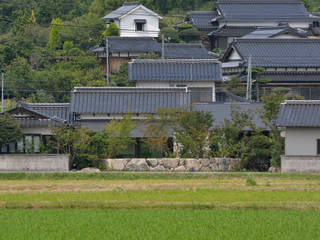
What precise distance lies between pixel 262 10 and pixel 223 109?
32.9 metres

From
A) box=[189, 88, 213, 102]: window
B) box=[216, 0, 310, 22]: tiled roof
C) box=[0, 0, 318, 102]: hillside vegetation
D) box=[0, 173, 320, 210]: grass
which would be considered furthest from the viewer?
box=[216, 0, 310, 22]: tiled roof

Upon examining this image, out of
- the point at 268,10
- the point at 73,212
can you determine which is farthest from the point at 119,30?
the point at 73,212

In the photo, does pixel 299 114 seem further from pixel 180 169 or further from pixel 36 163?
pixel 36 163

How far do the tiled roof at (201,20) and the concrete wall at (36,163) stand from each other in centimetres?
3660

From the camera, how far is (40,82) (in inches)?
1935

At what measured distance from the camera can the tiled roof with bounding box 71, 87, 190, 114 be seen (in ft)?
128

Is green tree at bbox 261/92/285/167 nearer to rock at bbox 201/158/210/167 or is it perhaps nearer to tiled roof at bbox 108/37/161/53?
rock at bbox 201/158/210/167

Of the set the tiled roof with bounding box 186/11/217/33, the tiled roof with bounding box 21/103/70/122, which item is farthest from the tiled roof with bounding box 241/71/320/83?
the tiled roof with bounding box 21/103/70/122

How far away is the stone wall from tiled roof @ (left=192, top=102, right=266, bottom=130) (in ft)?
10.8

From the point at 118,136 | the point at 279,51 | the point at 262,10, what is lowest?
the point at 118,136

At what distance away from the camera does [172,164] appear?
3519cm

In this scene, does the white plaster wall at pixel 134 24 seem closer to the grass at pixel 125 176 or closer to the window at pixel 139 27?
the window at pixel 139 27

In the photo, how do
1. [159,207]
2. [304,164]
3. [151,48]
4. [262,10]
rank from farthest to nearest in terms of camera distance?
1. [262,10]
2. [151,48]
3. [304,164]
4. [159,207]

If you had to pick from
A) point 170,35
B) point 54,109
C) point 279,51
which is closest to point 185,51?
point 170,35
